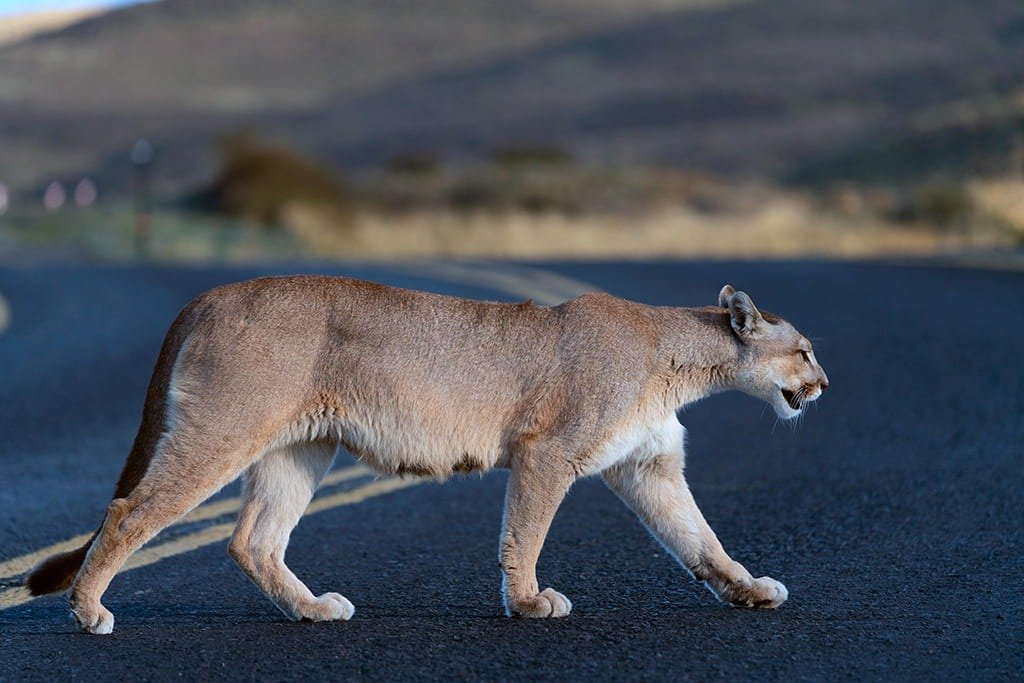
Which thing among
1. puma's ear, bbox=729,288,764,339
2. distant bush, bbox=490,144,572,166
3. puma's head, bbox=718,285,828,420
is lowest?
distant bush, bbox=490,144,572,166

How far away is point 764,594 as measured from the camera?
6.27 m

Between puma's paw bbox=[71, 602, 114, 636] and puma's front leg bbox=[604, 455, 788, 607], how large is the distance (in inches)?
83.1

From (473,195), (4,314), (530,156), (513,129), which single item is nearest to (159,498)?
(4,314)

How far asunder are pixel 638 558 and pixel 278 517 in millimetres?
1723

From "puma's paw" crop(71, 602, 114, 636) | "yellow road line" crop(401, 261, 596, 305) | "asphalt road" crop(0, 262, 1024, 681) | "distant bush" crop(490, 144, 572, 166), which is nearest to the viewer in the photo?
"asphalt road" crop(0, 262, 1024, 681)

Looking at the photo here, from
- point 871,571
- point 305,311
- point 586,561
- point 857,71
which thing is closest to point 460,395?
point 305,311

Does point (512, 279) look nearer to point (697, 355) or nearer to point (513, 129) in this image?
point (697, 355)

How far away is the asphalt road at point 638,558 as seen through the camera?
5523 mm

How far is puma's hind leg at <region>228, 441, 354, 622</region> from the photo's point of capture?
6242 mm

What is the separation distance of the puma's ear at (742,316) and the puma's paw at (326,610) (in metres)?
2.03

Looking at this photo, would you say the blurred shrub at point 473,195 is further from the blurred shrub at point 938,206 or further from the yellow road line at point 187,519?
the yellow road line at point 187,519

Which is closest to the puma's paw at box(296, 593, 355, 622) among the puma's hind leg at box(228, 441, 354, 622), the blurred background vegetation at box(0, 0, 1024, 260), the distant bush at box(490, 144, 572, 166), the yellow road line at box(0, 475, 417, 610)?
the puma's hind leg at box(228, 441, 354, 622)

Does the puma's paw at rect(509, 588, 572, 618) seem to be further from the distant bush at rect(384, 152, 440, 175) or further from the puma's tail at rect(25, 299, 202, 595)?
the distant bush at rect(384, 152, 440, 175)

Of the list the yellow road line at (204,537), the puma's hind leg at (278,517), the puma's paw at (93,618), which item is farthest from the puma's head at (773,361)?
the puma's paw at (93,618)
